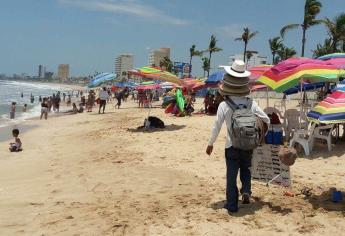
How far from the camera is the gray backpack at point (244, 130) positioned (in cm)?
496

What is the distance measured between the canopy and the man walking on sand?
356cm

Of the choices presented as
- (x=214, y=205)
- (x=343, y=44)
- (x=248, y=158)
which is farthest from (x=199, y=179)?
(x=343, y=44)

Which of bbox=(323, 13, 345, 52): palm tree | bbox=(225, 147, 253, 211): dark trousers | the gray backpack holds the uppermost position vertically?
bbox=(323, 13, 345, 52): palm tree

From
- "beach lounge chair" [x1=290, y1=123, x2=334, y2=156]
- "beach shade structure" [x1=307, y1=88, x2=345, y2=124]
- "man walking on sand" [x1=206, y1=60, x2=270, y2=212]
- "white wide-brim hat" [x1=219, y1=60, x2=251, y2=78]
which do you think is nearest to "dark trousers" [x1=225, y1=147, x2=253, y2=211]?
"man walking on sand" [x1=206, y1=60, x2=270, y2=212]

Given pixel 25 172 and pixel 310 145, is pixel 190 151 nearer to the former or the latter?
pixel 310 145

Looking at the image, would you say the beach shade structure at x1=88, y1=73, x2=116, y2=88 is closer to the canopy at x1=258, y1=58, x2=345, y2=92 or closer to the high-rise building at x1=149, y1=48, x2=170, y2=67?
the canopy at x1=258, y1=58, x2=345, y2=92

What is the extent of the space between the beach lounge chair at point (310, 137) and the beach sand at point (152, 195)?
0.70ft

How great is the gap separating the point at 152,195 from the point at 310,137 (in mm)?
4203

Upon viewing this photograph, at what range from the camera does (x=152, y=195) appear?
6.37m

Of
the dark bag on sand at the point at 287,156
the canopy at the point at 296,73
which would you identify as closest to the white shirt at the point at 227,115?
the dark bag on sand at the point at 287,156

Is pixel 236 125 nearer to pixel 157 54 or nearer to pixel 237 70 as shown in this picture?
pixel 237 70

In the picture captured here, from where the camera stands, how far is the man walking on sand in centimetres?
500

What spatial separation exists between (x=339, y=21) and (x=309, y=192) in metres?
35.5

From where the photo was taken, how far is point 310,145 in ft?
29.9
